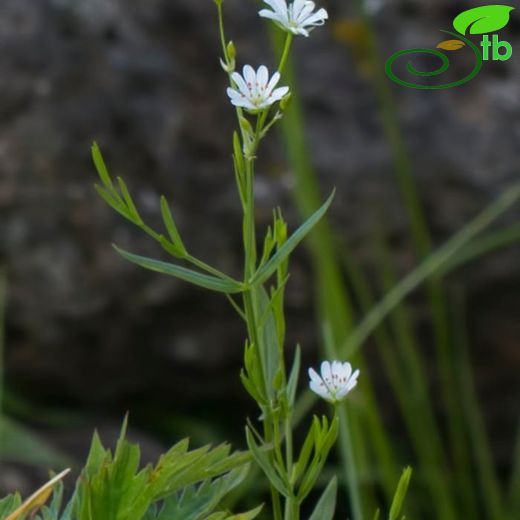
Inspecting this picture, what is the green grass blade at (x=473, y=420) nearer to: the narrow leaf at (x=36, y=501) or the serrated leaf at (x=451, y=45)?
the serrated leaf at (x=451, y=45)

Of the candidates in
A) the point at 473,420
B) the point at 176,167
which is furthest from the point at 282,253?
the point at 473,420

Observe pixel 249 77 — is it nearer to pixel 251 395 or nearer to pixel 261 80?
pixel 261 80

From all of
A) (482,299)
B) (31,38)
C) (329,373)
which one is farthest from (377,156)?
(329,373)

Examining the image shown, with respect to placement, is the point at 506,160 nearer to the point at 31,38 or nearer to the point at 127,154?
the point at 127,154

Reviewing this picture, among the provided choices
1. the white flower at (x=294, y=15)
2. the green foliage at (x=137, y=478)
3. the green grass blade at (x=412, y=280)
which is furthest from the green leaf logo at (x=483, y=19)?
the green foliage at (x=137, y=478)

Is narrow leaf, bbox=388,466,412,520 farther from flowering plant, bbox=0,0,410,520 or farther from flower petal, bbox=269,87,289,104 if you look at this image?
flower petal, bbox=269,87,289,104

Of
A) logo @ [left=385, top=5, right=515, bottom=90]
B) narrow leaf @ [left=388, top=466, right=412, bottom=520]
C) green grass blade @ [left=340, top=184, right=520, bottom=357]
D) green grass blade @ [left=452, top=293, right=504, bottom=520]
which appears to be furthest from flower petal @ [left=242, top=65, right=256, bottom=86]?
green grass blade @ [left=452, top=293, right=504, bottom=520]

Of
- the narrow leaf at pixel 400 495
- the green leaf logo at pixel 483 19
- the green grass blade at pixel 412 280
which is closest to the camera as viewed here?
the narrow leaf at pixel 400 495
